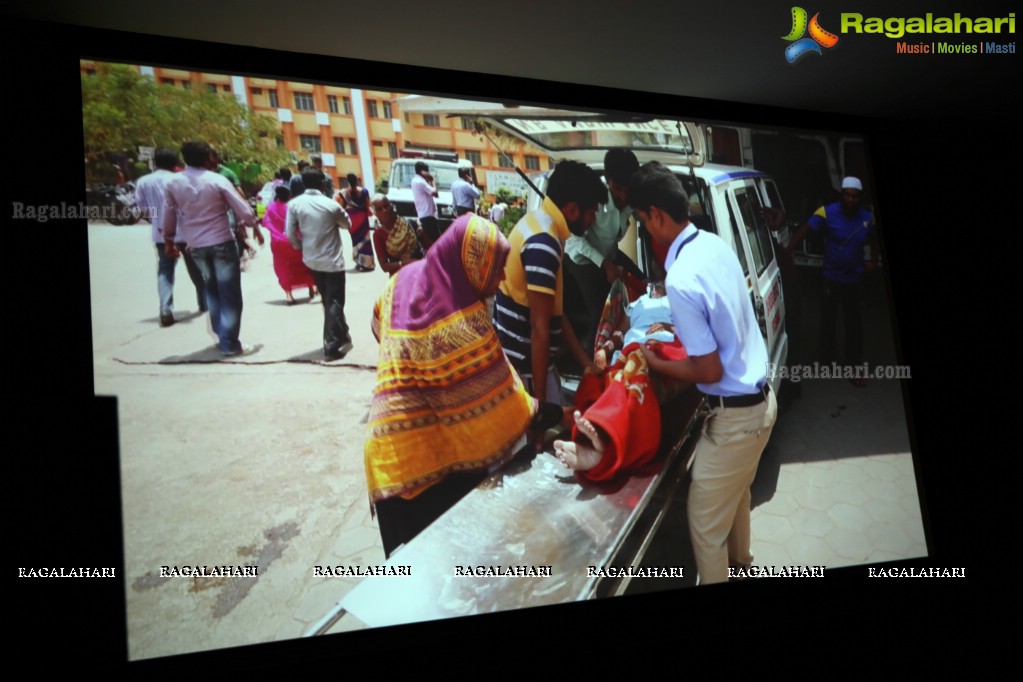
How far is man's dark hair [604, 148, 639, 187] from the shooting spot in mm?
1867

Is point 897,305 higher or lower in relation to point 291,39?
lower

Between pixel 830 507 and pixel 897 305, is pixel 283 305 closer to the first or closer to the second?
pixel 830 507

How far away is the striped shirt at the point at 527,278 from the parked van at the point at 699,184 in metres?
0.08

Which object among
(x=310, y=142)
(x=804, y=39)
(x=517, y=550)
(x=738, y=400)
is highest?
(x=804, y=39)

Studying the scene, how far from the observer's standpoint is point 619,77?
224cm

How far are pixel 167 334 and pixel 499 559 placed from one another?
115 centimetres

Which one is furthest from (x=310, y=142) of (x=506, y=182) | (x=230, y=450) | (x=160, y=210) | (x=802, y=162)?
(x=802, y=162)

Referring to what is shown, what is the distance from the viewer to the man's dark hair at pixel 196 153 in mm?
1489

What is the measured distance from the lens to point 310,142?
1.60 m

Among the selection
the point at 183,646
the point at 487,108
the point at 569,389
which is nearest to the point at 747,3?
the point at 487,108

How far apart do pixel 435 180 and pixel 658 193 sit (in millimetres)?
767
